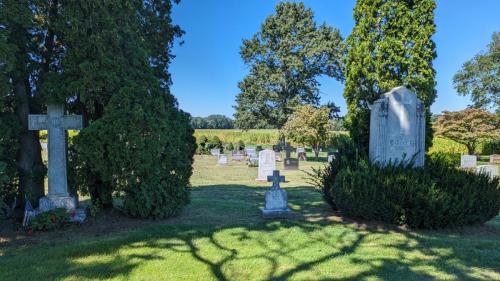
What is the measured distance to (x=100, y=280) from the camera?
11.9ft

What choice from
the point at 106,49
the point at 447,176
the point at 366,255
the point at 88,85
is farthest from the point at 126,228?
the point at 447,176

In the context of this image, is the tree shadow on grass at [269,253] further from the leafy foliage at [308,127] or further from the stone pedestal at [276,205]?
the leafy foliage at [308,127]

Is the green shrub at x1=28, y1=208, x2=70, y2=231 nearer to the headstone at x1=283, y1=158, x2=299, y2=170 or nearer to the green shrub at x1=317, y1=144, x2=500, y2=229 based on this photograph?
the green shrub at x1=317, y1=144, x2=500, y2=229

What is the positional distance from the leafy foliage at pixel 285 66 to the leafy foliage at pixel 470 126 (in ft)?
36.8

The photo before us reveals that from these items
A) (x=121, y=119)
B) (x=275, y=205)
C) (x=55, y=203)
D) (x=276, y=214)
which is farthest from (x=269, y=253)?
(x=55, y=203)

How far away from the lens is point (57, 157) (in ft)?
19.4

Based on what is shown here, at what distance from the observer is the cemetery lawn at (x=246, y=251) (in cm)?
385

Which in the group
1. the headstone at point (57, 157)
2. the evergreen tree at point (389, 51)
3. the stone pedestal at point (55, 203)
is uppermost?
the evergreen tree at point (389, 51)

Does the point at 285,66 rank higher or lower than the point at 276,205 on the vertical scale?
higher

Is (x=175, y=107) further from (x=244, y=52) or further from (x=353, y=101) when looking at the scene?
(x=244, y=52)

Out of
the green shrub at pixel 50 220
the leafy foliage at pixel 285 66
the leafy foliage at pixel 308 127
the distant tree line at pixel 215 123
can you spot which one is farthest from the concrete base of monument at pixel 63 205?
the distant tree line at pixel 215 123

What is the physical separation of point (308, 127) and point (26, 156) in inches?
915

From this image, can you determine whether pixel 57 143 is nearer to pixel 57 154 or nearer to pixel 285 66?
pixel 57 154

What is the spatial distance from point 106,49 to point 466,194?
21.5 ft
